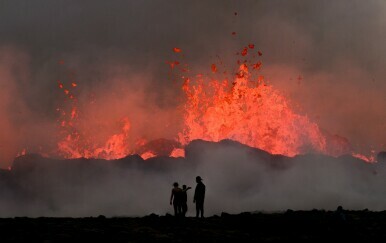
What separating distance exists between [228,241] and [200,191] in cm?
979

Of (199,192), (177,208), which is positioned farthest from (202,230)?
(177,208)

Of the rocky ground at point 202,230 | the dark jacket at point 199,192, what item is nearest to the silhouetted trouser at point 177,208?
the rocky ground at point 202,230

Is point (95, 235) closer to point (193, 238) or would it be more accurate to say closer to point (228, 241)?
point (193, 238)

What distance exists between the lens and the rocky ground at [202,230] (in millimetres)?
23812

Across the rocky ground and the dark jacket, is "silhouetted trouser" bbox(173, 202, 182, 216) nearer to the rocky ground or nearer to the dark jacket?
the rocky ground

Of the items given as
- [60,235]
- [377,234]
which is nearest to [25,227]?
[60,235]

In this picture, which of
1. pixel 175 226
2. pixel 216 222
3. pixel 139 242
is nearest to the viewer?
pixel 139 242

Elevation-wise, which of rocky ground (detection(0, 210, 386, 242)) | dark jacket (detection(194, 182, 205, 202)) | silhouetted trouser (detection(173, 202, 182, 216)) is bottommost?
rocky ground (detection(0, 210, 386, 242))

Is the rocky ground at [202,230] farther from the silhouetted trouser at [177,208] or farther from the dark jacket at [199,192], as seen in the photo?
Result: the dark jacket at [199,192]

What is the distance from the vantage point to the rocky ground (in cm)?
2381

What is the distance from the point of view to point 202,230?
26984 mm

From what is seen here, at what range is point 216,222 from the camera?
103 ft

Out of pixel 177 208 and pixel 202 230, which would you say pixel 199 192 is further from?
pixel 202 230

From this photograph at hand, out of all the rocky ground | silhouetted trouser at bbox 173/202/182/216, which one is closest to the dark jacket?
silhouetted trouser at bbox 173/202/182/216
